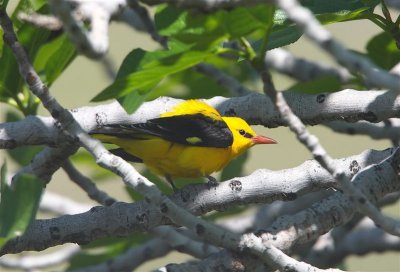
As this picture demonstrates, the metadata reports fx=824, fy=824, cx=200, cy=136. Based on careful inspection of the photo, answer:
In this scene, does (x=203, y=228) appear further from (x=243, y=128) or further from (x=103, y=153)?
(x=243, y=128)

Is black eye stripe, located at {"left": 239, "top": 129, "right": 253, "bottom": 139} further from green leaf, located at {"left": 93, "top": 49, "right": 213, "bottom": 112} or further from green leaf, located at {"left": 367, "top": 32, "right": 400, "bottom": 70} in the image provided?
green leaf, located at {"left": 93, "top": 49, "right": 213, "bottom": 112}

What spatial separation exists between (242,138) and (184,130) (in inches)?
22.8

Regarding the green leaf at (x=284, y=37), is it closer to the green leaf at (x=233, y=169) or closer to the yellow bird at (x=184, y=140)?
the yellow bird at (x=184, y=140)

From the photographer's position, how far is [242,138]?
5.06 m

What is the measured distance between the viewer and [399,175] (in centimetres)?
355

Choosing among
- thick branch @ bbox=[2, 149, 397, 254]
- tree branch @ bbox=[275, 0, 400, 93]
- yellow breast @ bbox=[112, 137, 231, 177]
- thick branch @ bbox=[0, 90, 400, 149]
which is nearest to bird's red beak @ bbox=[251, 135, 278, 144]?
yellow breast @ bbox=[112, 137, 231, 177]

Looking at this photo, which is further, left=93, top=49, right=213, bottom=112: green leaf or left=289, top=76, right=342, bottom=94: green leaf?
→ left=289, top=76, right=342, bottom=94: green leaf

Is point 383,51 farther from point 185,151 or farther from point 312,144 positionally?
point 312,144

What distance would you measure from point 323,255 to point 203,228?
2.74 m

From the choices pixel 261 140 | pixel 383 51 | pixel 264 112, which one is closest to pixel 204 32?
pixel 264 112

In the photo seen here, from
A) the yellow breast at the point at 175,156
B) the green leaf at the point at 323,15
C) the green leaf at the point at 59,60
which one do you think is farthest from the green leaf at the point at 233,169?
the green leaf at the point at 323,15

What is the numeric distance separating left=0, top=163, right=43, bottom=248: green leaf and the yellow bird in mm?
1431

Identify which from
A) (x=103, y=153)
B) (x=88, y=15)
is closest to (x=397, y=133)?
(x=103, y=153)

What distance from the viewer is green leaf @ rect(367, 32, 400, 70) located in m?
4.70
